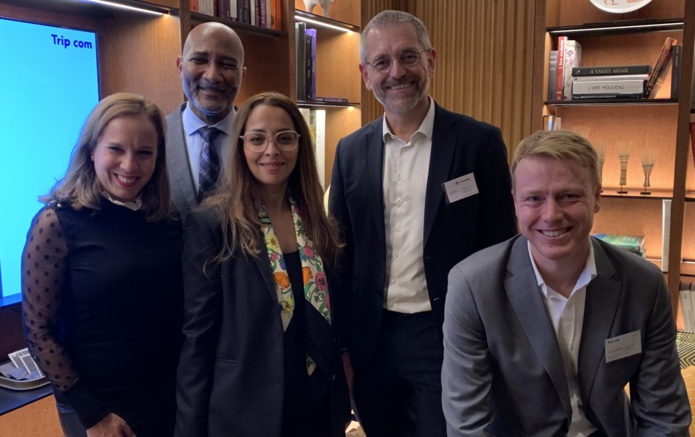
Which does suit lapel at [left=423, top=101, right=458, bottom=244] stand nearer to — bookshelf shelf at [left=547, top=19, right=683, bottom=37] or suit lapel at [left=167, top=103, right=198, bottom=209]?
suit lapel at [left=167, top=103, right=198, bottom=209]

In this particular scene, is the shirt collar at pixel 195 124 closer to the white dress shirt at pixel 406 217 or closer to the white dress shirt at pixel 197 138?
the white dress shirt at pixel 197 138

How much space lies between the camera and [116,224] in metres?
1.58

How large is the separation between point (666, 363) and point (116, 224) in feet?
4.91

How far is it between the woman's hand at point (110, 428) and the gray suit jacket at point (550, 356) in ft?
2.88

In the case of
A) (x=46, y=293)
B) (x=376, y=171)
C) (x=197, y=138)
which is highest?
(x=197, y=138)

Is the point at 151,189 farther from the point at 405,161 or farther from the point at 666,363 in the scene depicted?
the point at 666,363

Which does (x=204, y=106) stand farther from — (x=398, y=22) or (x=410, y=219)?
(x=410, y=219)

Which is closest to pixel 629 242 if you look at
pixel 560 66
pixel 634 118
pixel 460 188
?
pixel 634 118

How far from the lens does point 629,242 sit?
138 inches

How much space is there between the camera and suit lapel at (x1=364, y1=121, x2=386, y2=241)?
6.23 ft

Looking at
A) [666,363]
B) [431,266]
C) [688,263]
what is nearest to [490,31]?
[688,263]

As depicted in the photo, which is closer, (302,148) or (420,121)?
(302,148)

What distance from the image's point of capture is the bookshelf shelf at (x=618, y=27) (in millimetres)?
3324

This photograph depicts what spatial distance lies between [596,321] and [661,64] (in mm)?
2450
